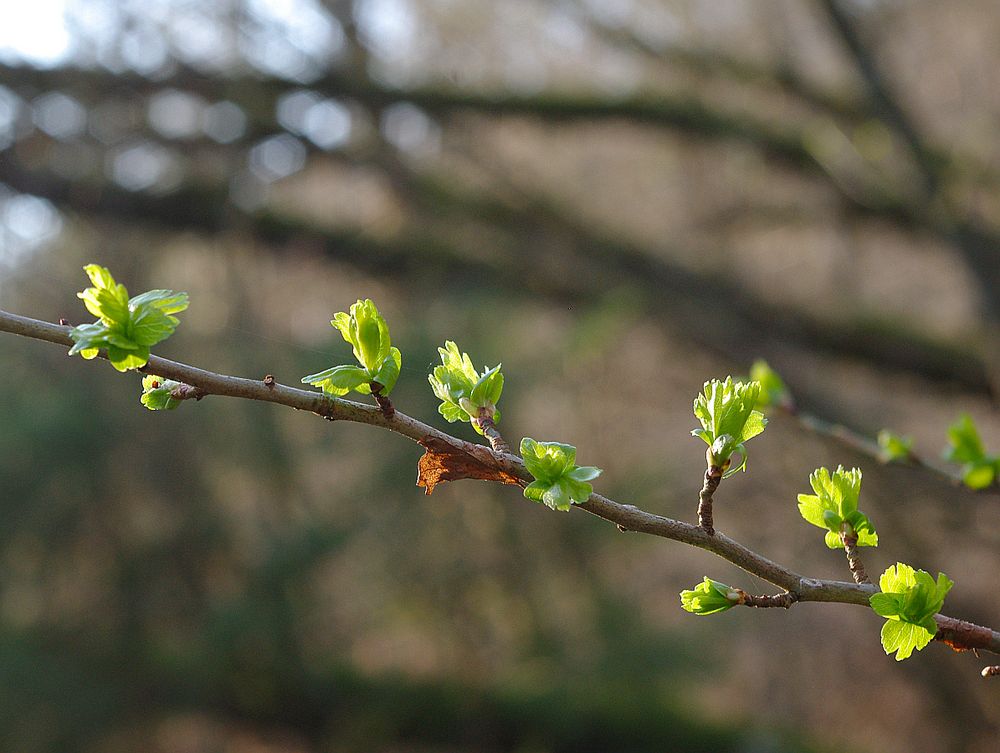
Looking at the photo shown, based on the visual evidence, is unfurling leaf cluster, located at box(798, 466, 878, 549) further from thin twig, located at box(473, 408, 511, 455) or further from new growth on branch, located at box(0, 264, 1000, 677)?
thin twig, located at box(473, 408, 511, 455)

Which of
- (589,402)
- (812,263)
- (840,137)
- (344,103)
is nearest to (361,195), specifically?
(344,103)

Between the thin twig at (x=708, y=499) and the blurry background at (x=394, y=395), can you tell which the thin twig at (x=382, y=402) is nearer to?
the thin twig at (x=708, y=499)

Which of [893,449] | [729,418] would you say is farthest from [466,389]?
[893,449]

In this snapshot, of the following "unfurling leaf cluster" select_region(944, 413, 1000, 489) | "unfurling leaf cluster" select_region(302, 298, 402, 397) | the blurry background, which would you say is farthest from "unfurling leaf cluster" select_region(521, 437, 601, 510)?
the blurry background

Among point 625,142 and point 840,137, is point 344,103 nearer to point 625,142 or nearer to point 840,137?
Result: point 840,137

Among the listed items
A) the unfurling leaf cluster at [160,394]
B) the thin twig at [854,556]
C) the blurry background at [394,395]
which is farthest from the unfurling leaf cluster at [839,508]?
the blurry background at [394,395]

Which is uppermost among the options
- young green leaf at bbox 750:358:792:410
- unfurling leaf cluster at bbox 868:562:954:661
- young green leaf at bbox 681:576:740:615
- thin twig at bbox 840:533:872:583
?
young green leaf at bbox 750:358:792:410

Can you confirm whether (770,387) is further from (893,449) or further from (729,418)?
(729,418)
